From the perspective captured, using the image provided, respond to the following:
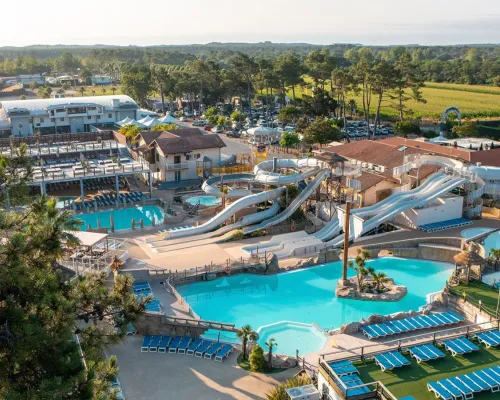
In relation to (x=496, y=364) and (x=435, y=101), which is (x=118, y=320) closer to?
(x=496, y=364)

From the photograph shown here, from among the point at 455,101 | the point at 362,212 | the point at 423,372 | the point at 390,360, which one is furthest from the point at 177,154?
the point at 455,101

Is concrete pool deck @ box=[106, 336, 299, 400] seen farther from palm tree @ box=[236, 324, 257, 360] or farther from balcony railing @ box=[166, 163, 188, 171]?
balcony railing @ box=[166, 163, 188, 171]

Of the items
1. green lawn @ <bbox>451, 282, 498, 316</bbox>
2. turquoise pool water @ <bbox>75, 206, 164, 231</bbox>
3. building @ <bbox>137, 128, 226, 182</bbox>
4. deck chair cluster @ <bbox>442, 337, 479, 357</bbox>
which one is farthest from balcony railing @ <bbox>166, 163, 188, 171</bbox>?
deck chair cluster @ <bbox>442, 337, 479, 357</bbox>

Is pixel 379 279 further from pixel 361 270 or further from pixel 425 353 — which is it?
pixel 425 353

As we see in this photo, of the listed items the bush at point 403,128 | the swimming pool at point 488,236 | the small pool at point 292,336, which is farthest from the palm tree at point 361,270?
the bush at point 403,128

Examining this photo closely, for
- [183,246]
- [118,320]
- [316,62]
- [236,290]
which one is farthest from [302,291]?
[316,62]

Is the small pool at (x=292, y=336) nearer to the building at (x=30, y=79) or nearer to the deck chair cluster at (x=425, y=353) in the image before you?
the deck chair cluster at (x=425, y=353)
